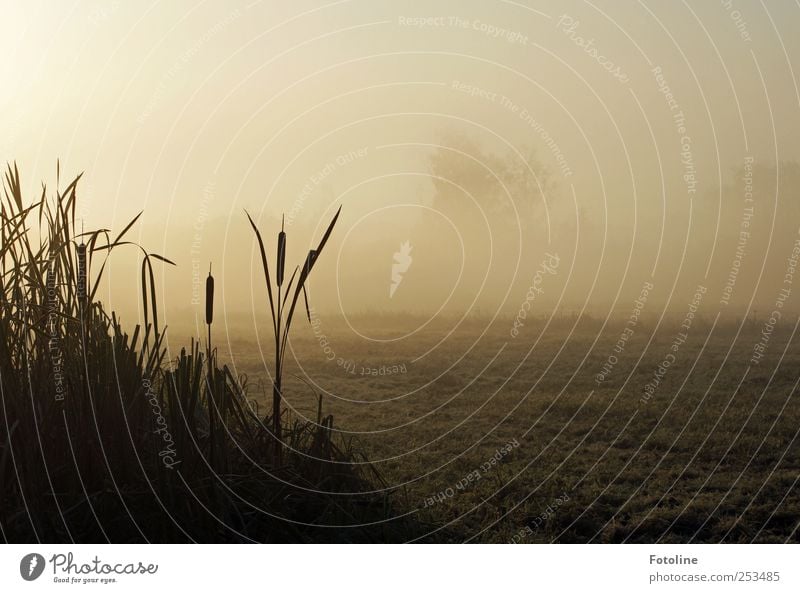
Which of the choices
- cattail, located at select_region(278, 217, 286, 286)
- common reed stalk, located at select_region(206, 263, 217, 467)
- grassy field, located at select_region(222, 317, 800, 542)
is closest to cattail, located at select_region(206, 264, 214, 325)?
common reed stalk, located at select_region(206, 263, 217, 467)

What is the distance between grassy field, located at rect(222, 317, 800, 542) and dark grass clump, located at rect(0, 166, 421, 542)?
0.46 m

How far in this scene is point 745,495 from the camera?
17.6ft

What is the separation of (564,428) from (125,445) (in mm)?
3937

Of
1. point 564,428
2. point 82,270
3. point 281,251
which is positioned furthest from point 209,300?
point 564,428

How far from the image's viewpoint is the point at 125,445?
160 inches

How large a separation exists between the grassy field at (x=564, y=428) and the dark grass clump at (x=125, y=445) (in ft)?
1.51

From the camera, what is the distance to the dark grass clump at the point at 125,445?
397 centimetres

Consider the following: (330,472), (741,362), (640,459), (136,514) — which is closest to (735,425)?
(640,459)

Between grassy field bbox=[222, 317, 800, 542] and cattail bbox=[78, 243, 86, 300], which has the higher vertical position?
cattail bbox=[78, 243, 86, 300]

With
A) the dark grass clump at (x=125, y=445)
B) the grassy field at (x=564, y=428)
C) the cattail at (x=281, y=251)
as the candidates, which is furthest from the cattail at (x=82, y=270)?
the grassy field at (x=564, y=428)

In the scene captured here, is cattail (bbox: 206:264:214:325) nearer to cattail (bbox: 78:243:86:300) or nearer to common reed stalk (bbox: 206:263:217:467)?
common reed stalk (bbox: 206:263:217:467)

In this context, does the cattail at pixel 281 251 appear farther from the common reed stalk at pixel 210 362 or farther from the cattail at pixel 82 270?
the cattail at pixel 82 270

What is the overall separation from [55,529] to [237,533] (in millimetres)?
881

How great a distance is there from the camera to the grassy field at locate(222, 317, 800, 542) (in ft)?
16.0
